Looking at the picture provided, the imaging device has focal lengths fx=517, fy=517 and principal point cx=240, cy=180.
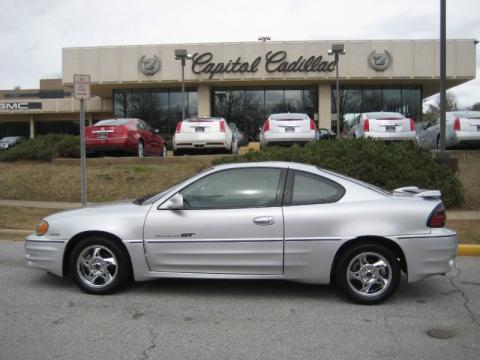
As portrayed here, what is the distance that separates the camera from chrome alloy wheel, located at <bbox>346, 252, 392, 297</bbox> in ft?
17.4

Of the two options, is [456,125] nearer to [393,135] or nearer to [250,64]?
[393,135]

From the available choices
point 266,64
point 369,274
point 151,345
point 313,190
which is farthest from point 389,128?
point 266,64

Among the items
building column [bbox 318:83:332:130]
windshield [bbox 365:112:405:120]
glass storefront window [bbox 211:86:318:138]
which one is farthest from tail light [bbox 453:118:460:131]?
glass storefront window [bbox 211:86:318:138]

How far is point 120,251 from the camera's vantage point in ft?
18.0

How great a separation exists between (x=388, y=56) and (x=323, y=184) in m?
27.7

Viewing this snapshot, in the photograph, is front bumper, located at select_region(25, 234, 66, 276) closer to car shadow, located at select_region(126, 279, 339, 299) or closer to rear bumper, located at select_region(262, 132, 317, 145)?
car shadow, located at select_region(126, 279, 339, 299)

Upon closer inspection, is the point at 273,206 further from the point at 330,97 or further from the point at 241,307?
the point at 330,97

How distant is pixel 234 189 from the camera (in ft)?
18.4

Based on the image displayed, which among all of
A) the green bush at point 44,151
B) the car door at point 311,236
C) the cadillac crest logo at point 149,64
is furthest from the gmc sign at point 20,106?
the car door at point 311,236

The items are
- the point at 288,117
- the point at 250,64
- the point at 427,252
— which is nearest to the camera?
the point at 427,252

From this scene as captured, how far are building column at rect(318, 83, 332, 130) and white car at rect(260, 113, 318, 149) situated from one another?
725 inches

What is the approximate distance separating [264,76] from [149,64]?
7.03 m

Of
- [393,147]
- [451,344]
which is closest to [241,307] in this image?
[451,344]

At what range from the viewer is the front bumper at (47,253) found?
18.4ft
